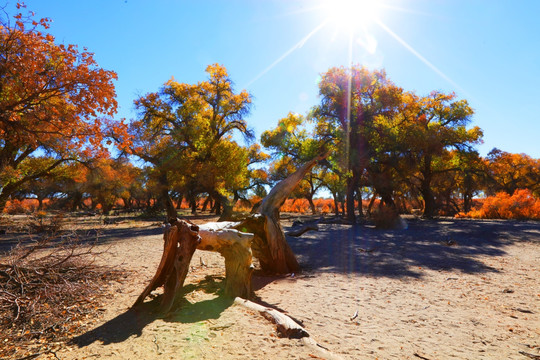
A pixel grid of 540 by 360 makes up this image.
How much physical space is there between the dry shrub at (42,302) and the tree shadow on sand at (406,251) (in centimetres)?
515

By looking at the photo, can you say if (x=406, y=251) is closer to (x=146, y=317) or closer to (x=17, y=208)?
(x=146, y=317)

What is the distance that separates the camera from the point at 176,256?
16.0 ft

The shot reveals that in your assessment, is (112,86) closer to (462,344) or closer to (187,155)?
(462,344)

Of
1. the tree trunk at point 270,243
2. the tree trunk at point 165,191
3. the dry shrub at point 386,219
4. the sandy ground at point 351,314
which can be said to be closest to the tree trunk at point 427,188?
the dry shrub at point 386,219

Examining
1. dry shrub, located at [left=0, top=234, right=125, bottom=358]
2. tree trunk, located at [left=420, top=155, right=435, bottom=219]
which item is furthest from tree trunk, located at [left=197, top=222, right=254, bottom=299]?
tree trunk, located at [left=420, top=155, right=435, bottom=219]

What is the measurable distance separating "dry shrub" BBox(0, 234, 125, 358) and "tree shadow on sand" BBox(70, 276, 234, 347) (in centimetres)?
32

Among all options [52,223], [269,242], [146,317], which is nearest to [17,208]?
[52,223]

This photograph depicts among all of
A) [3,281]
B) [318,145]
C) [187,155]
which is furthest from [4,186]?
[318,145]

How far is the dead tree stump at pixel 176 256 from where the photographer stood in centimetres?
477

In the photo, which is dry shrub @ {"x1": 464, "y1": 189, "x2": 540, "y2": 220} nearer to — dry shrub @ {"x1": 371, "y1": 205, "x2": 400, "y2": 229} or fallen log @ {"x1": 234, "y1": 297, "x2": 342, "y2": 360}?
dry shrub @ {"x1": 371, "y1": 205, "x2": 400, "y2": 229}

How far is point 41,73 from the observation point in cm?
644

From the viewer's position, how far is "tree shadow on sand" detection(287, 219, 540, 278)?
8.05 meters

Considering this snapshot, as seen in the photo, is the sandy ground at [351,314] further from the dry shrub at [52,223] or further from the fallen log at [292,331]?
the dry shrub at [52,223]

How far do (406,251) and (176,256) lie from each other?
8.38 m
